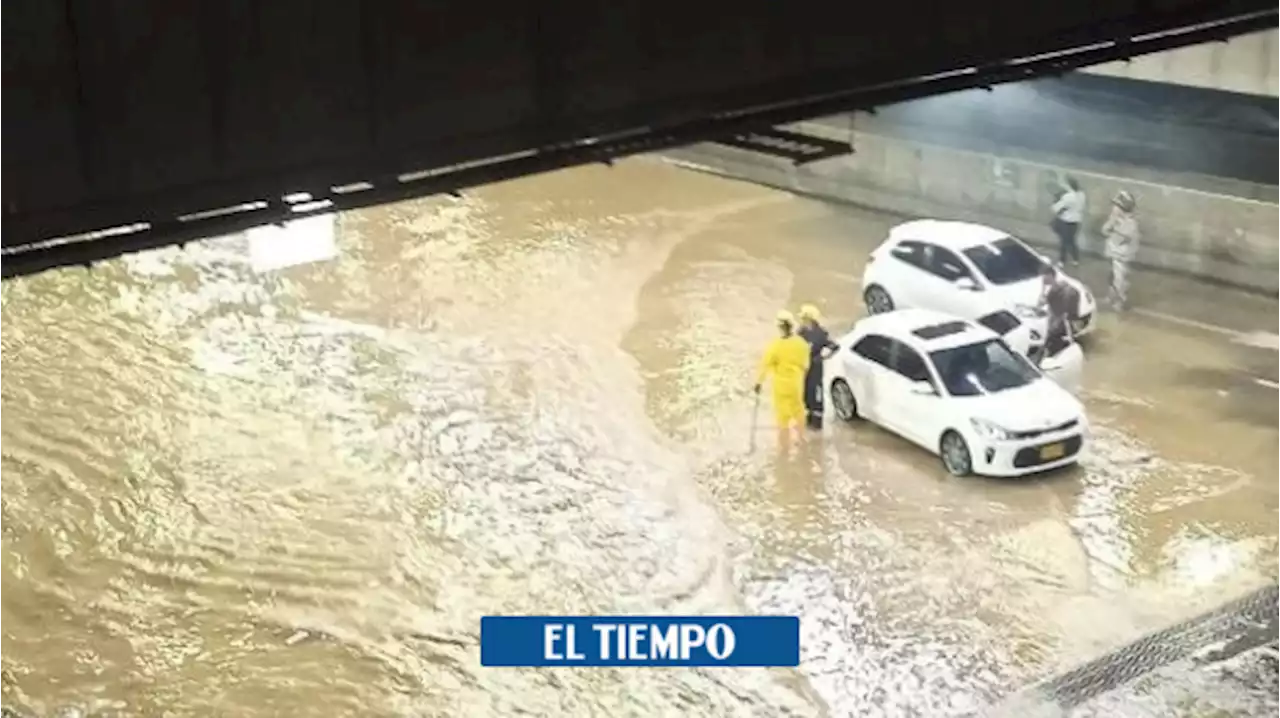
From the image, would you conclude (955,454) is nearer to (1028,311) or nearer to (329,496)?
(1028,311)

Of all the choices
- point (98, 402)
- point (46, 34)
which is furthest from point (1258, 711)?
point (98, 402)

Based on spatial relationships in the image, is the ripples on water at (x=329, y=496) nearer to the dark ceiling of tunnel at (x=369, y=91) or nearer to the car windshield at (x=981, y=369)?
the car windshield at (x=981, y=369)

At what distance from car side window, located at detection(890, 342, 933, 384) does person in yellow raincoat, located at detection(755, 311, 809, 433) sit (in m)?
0.77

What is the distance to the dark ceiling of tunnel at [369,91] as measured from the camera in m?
4.71

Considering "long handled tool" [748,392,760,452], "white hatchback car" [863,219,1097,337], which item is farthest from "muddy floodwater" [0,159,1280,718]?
"white hatchback car" [863,219,1097,337]

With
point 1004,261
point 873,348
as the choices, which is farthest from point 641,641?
point 1004,261

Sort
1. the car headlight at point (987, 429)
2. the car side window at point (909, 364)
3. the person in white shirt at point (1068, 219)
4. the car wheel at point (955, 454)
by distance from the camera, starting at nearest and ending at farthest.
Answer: the car headlight at point (987, 429), the car wheel at point (955, 454), the car side window at point (909, 364), the person in white shirt at point (1068, 219)

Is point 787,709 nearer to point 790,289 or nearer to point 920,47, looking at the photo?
point 920,47

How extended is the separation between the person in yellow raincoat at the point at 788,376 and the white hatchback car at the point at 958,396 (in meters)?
0.25

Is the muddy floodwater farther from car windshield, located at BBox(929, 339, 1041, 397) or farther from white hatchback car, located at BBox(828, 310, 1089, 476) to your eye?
car windshield, located at BBox(929, 339, 1041, 397)

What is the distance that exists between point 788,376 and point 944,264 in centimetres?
187

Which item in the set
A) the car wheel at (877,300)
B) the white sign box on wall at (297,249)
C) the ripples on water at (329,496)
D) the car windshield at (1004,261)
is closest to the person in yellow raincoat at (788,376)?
the ripples on water at (329,496)

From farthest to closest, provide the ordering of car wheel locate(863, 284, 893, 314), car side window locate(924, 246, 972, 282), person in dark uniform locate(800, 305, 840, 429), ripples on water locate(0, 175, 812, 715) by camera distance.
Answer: car wheel locate(863, 284, 893, 314) → car side window locate(924, 246, 972, 282) → person in dark uniform locate(800, 305, 840, 429) → ripples on water locate(0, 175, 812, 715)

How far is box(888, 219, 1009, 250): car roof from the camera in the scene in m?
12.5
